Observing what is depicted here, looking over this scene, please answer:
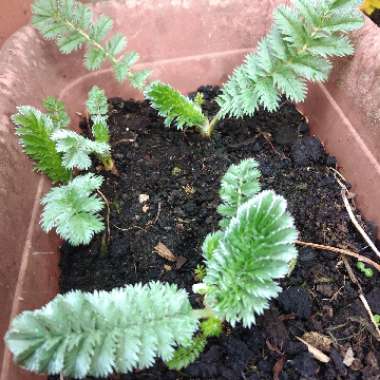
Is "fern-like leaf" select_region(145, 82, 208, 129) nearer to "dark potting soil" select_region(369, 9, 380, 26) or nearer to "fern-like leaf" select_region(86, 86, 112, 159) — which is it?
"fern-like leaf" select_region(86, 86, 112, 159)

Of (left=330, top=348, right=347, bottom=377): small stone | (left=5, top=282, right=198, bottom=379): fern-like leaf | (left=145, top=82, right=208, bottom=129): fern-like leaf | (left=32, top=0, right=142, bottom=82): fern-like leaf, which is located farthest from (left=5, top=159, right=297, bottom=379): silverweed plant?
(left=32, top=0, right=142, bottom=82): fern-like leaf

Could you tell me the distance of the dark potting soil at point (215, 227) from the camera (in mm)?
1149

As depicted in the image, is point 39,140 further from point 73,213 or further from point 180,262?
point 180,262

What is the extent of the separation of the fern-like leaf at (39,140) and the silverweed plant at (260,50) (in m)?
0.32

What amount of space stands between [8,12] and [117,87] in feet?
1.47

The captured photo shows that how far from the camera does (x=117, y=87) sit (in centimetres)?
169

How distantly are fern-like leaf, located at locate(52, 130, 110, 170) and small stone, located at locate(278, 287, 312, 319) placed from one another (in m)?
0.65

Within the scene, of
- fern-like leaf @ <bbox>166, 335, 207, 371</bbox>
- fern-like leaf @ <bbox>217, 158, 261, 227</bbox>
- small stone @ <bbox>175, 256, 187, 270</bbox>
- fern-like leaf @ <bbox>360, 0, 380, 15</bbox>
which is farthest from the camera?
fern-like leaf @ <bbox>360, 0, 380, 15</bbox>

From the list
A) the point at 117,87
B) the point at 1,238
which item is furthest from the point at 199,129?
the point at 1,238

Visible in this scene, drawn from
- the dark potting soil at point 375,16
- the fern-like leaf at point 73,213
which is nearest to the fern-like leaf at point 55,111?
the fern-like leaf at point 73,213

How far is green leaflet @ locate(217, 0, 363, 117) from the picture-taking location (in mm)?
1369

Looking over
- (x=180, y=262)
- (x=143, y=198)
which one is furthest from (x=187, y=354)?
(x=143, y=198)

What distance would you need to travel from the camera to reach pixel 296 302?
1.21 m

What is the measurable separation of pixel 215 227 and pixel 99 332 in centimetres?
Result: 52
